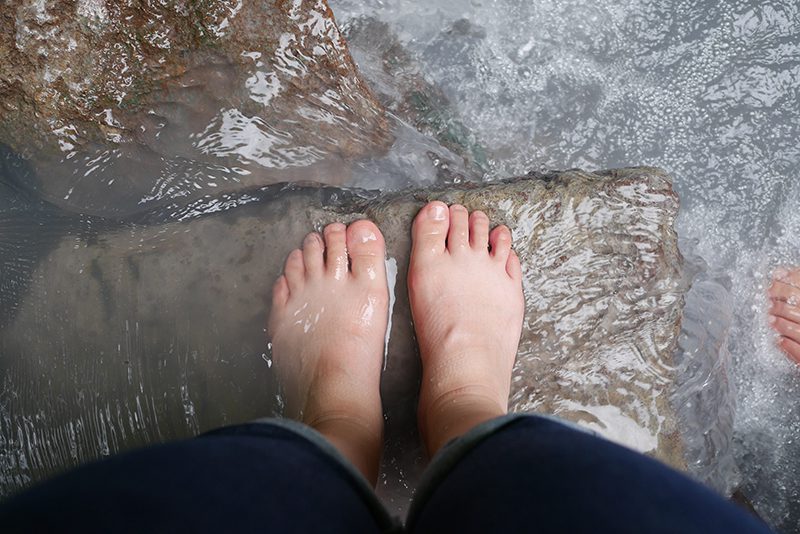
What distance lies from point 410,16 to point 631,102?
69 cm

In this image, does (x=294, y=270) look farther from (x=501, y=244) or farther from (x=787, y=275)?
(x=787, y=275)

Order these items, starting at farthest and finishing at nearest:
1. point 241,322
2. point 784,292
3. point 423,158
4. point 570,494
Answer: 1. point 784,292
2. point 423,158
3. point 241,322
4. point 570,494

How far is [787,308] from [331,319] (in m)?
1.25

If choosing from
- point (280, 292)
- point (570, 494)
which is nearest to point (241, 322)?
point (280, 292)

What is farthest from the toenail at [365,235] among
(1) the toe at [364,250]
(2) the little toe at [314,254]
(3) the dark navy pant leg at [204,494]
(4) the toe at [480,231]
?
(3) the dark navy pant leg at [204,494]

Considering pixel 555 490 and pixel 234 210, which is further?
pixel 234 210

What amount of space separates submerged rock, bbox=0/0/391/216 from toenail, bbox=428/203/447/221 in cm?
27

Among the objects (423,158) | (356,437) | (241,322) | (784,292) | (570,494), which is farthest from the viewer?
(784,292)

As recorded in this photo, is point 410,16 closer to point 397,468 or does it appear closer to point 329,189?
point 329,189

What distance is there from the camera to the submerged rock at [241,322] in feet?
4.26

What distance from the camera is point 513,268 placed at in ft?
4.45

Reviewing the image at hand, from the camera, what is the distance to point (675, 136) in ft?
5.68

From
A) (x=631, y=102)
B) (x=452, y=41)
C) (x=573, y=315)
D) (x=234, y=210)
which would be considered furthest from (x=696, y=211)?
(x=234, y=210)

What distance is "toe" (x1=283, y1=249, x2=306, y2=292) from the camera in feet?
4.48
